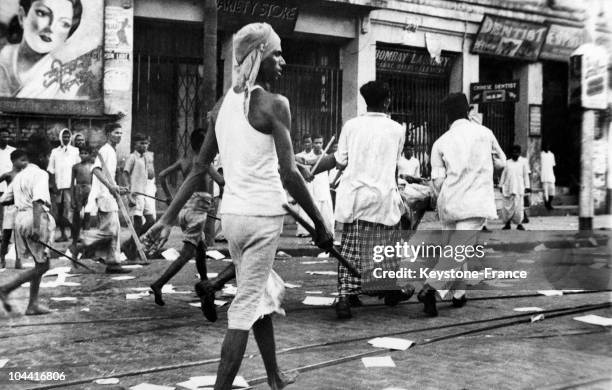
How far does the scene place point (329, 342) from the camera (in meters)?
5.42

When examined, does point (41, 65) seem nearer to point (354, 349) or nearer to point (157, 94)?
point (157, 94)

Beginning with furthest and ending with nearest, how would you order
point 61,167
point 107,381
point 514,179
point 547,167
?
point 547,167 → point 514,179 → point 61,167 → point 107,381

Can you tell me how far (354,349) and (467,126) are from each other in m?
2.37

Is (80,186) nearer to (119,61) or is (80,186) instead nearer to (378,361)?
(119,61)

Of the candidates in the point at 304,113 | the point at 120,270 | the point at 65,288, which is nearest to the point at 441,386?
the point at 65,288

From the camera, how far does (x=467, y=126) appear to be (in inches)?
263

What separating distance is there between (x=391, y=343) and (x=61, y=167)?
354 inches

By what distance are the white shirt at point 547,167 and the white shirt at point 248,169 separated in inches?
715

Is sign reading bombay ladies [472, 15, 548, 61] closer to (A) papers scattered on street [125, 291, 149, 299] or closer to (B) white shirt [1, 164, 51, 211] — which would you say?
(A) papers scattered on street [125, 291, 149, 299]

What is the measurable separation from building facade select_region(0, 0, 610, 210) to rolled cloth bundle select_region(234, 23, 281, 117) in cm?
681

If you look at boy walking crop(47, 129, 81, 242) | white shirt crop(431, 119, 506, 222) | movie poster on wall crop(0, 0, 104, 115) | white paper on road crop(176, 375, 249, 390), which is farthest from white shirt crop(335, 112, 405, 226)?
movie poster on wall crop(0, 0, 104, 115)

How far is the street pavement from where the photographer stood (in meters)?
4.50

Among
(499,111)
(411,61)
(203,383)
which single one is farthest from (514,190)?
(203,383)

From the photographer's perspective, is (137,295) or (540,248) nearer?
(137,295)
